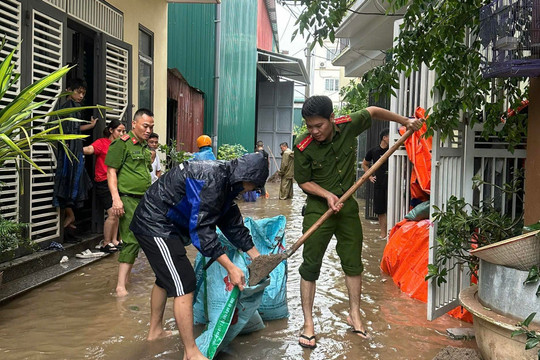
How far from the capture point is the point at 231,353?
3.79 metres

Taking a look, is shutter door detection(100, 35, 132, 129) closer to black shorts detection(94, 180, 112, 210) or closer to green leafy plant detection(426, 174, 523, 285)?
black shorts detection(94, 180, 112, 210)

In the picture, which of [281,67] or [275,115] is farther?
[275,115]

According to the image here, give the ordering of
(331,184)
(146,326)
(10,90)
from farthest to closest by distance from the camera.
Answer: (10,90)
(146,326)
(331,184)

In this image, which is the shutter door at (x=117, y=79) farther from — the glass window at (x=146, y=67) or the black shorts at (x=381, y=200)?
the black shorts at (x=381, y=200)

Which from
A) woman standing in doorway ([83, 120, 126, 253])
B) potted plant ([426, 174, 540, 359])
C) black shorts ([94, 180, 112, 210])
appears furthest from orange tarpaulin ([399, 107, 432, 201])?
black shorts ([94, 180, 112, 210])

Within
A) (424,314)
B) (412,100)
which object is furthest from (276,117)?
(424,314)

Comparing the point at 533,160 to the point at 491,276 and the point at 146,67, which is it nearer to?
the point at 491,276

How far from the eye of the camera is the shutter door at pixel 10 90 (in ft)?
17.5

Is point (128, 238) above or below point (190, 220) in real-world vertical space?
below

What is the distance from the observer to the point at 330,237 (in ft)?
13.8

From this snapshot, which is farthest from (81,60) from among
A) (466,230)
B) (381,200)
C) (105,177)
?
(466,230)

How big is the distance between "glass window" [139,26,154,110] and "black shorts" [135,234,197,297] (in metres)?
5.75

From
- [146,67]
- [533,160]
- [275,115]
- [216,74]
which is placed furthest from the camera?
[275,115]

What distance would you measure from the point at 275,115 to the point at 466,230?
65.6ft
